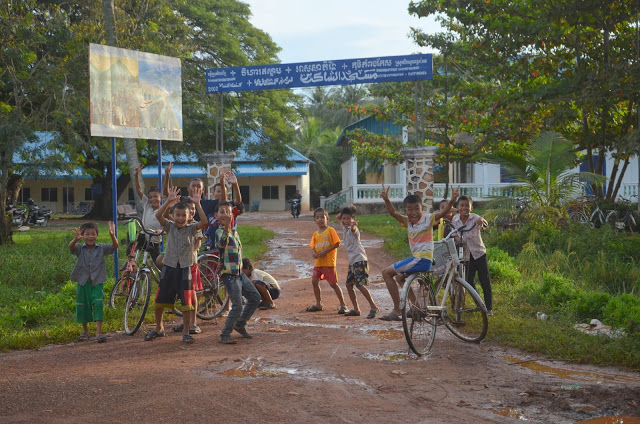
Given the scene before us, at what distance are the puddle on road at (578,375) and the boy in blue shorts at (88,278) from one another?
4.60 m

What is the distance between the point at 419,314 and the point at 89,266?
376cm

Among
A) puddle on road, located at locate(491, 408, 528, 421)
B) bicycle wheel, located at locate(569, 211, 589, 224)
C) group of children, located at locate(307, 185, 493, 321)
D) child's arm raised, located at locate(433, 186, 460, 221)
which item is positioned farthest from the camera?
bicycle wheel, located at locate(569, 211, 589, 224)

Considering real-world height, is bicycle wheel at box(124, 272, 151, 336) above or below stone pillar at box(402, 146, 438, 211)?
below

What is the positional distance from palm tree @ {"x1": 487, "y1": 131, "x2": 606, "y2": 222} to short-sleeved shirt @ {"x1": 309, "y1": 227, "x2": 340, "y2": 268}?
6767 millimetres

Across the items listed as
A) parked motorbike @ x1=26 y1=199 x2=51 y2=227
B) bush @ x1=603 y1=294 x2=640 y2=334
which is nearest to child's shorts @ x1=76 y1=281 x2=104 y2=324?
bush @ x1=603 y1=294 x2=640 y2=334

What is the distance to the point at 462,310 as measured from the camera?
7.91m

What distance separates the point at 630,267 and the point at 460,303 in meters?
5.82

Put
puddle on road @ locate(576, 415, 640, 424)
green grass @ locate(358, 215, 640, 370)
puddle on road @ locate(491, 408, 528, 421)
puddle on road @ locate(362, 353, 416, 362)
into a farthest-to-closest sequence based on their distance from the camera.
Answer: green grass @ locate(358, 215, 640, 370) < puddle on road @ locate(362, 353, 416, 362) < puddle on road @ locate(491, 408, 528, 421) < puddle on road @ locate(576, 415, 640, 424)

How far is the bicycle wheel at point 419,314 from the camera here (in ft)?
23.7

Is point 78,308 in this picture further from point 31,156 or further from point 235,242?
point 31,156

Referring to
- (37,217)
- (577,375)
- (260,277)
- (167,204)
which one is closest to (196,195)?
(167,204)

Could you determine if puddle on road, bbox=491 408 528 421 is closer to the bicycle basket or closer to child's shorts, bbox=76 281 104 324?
the bicycle basket

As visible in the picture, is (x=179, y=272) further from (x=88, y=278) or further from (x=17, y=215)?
(x=17, y=215)

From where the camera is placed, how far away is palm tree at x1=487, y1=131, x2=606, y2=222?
16.0 m
